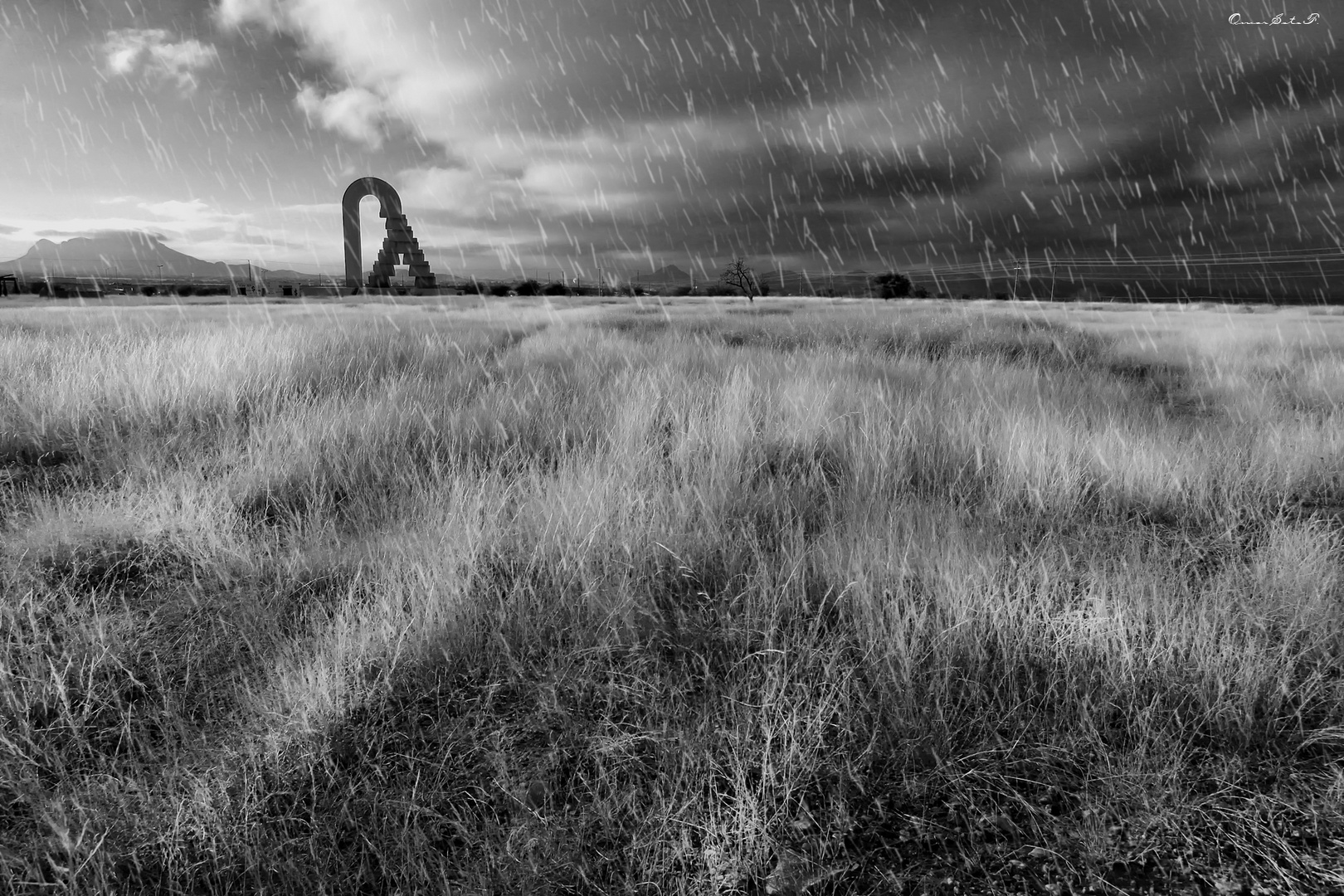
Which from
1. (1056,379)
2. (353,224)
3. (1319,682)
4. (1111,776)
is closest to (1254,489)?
(1319,682)

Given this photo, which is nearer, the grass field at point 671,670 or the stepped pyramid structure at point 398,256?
the grass field at point 671,670

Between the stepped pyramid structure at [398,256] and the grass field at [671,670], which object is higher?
the stepped pyramid structure at [398,256]

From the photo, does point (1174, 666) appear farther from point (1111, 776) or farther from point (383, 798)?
point (383, 798)

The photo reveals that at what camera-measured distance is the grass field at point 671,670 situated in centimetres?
128

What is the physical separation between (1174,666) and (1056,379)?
19.3 ft

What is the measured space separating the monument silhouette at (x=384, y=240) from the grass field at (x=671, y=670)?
3872 centimetres

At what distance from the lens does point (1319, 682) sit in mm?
1689

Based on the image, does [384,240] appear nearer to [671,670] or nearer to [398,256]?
[398,256]

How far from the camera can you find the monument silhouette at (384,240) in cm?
3744

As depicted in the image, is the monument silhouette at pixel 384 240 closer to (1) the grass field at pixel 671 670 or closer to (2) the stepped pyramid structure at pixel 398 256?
(2) the stepped pyramid structure at pixel 398 256

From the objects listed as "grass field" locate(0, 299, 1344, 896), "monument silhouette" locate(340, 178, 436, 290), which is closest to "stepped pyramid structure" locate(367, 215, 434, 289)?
"monument silhouette" locate(340, 178, 436, 290)

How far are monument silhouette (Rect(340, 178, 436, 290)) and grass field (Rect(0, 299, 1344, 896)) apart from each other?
3872cm

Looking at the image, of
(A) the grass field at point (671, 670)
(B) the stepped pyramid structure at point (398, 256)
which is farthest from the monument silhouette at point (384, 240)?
(A) the grass field at point (671, 670)

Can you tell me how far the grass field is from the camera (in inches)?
50.4
